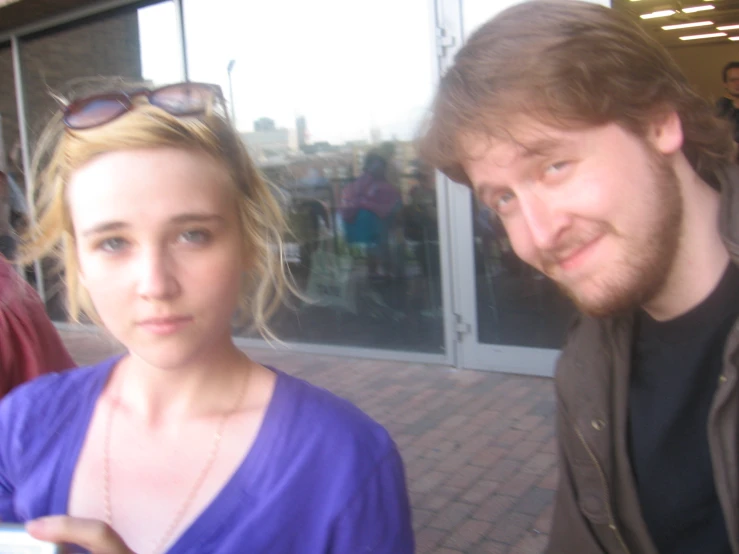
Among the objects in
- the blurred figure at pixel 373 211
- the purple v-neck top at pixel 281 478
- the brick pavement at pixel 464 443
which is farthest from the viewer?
the blurred figure at pixel 373 211

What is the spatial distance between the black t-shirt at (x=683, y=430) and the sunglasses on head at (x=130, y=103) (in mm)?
1011

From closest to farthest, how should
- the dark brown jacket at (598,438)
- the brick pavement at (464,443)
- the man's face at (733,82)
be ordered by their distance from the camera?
the dark brown jacket at (598,438)
the brick pavement at (464,443)
the man's face at (733,82)

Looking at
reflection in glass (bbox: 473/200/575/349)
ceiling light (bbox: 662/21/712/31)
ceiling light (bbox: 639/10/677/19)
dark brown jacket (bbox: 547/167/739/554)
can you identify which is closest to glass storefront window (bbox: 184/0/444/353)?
reflection in glass (bbox: 473/200/575/349)

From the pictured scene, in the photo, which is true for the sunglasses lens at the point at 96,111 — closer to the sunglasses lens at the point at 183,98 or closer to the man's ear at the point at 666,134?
the sunglasses lens at the point at 183,98

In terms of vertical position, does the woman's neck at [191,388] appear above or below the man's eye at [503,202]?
below

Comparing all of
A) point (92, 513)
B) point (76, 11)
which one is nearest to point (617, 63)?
point (92, 513)

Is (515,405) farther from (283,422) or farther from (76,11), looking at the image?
(76,11)

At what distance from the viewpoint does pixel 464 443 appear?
4.18 metres

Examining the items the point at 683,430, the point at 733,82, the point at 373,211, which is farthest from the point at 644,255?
the point at 373,211

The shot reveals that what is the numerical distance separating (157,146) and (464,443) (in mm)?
3380

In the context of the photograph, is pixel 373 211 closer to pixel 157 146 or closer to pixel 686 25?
pixel 157 146

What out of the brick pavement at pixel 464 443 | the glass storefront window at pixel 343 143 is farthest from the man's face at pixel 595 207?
the glass storefront window at pixel 343 143

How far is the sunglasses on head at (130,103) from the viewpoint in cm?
114

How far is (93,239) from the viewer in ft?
3.61
